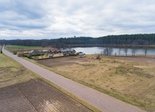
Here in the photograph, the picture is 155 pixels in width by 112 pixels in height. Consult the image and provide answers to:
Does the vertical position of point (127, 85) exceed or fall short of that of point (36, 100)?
it falls short

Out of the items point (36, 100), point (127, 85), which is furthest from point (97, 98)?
point (127, 85)

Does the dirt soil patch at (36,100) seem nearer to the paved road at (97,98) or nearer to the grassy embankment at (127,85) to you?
the paved road at (97,98)

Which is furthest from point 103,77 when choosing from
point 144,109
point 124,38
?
point 124,38

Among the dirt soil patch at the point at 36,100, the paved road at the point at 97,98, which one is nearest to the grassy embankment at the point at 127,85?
the paved road at the point at 97,98

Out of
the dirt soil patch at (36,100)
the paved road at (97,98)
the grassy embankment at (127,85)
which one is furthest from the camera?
the grassy embankment at (127,85)

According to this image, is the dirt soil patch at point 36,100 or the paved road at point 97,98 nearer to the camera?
the paved road at point 97,98

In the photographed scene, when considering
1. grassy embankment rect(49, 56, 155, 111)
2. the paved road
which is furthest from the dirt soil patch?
grassy embankment rect(49, 56, 155, 111)

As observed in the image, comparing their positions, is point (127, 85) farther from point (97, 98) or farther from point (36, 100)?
point (36, 100)

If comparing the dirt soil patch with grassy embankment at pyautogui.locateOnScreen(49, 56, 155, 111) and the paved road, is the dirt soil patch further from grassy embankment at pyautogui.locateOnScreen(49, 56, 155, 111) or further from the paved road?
grassy embankment at pyautogui.locateOnScreen(49, 56, 155, 111)

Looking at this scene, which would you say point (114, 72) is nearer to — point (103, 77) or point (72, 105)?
point (103, 77)
